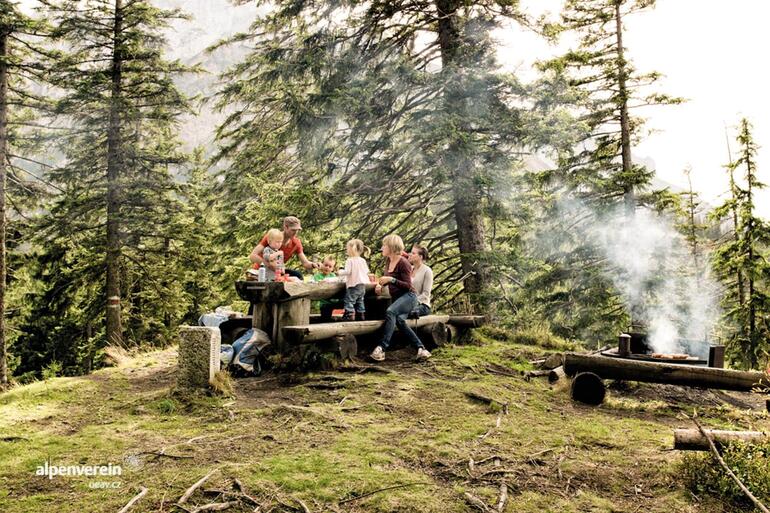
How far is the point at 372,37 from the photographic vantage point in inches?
538

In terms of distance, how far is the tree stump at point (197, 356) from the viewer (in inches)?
257

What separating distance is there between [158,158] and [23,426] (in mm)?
13653

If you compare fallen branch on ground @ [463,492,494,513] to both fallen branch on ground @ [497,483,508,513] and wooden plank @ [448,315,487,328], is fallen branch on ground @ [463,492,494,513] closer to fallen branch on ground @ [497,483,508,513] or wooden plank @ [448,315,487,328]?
fallen branch on ground @ [497,483,508,513]

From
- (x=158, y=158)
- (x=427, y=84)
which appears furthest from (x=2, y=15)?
(x=427, y=84)

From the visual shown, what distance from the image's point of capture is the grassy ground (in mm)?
3846

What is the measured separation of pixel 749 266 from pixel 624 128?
17.3 ft

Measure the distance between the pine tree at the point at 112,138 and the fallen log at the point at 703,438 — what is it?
15656mm

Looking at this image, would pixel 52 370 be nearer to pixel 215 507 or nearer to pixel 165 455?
pixel 165 455

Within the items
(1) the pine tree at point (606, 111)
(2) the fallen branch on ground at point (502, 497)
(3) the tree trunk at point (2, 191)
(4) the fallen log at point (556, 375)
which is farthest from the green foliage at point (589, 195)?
(3) the tree trunk at point (2, 191)

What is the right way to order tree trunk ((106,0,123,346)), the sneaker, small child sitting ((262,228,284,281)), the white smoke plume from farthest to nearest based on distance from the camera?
tree trunk ((106,0,123,346)) → the white smoke plume → the sneaker → small child sitting ((262,228,284,281))

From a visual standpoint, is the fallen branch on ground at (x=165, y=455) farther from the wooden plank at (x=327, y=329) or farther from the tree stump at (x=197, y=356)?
the wooden plank at (x=327, y=329)

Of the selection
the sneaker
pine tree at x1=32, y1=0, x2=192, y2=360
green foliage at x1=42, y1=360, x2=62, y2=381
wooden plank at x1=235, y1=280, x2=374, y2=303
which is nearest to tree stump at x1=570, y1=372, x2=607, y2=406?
the sneaker

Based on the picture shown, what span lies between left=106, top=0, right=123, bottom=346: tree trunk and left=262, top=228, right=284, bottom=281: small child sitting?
10827mm

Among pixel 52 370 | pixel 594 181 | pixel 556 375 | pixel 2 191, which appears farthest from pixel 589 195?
pixel 52 370
